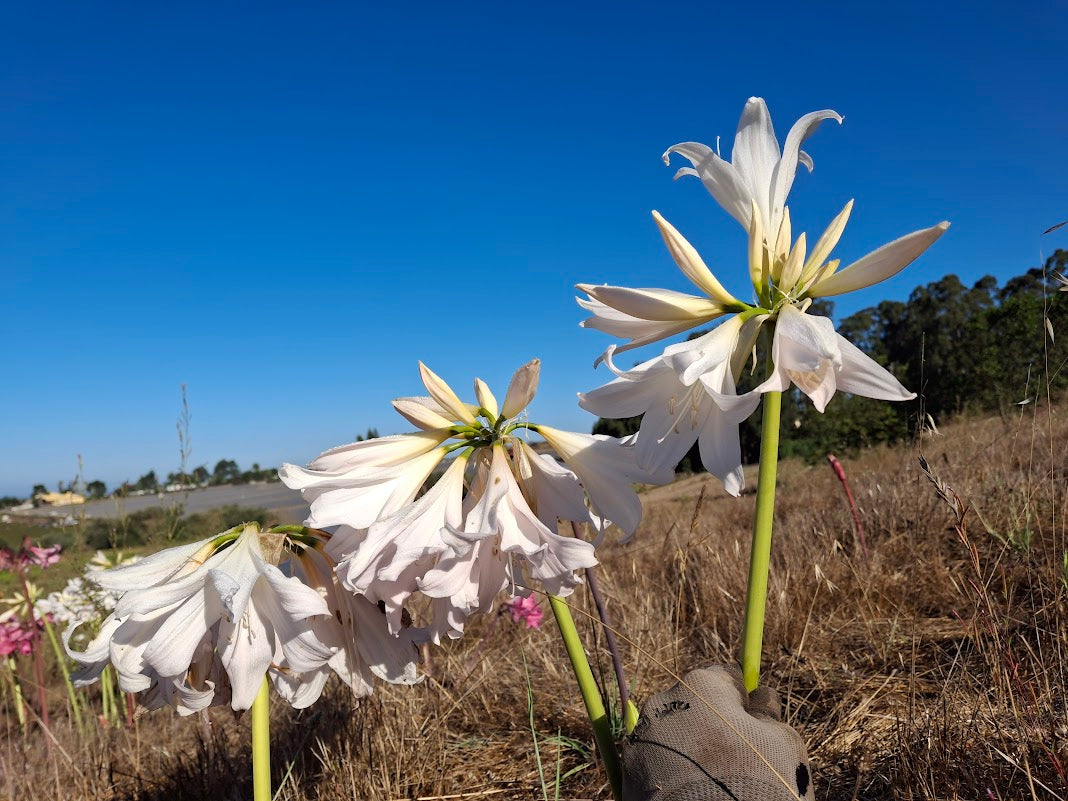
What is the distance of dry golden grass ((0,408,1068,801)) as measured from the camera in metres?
1.55

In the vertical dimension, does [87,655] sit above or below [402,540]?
below

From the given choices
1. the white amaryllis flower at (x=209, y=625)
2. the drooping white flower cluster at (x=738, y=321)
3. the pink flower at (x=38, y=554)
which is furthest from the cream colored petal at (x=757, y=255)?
the pink flower at (x=38, y=554)

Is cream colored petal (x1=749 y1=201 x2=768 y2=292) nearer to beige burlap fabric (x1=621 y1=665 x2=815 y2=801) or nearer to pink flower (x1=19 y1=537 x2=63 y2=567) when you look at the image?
beige burlap fabric (x1=621 y1=665 x2=815 y2=801)

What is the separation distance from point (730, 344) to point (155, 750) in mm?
3073

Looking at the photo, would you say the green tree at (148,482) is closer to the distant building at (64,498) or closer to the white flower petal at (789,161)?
the distant building at (64,498)

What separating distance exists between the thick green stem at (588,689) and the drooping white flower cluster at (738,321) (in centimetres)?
30

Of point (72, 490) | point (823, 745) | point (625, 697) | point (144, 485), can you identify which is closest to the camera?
point (625, 697)

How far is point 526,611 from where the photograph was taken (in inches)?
156

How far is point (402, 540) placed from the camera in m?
1.04

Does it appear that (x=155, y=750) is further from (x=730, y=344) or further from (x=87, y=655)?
(x=730, y=344)

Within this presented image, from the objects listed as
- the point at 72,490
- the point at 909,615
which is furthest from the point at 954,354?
the point at 72,490

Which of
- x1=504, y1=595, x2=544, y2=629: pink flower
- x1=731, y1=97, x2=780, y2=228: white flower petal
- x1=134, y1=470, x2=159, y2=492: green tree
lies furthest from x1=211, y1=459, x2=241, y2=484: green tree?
x1=731, y1=97, x2=780, y2=228: white flower petal

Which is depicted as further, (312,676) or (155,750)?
(155,750)

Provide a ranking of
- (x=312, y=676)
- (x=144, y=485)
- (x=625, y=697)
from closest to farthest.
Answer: (x=312, y=676), (x=625, y=697), (x=144, y=485)
